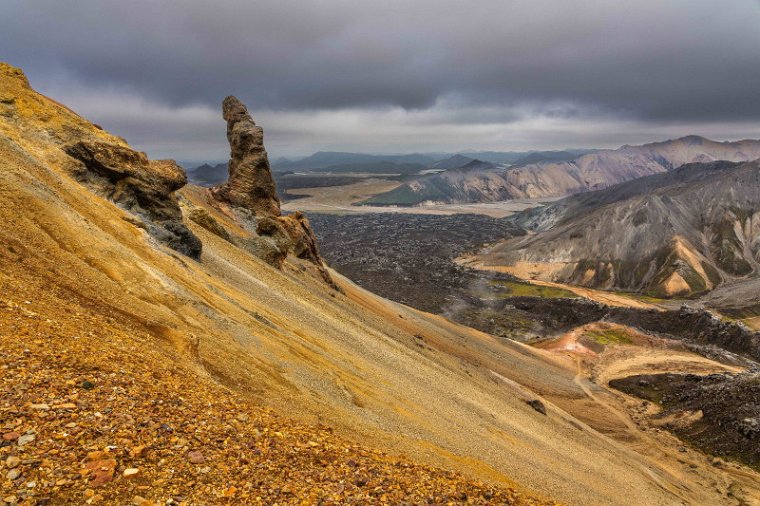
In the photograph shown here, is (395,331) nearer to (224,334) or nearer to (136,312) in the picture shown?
(224,334)

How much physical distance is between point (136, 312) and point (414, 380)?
18.9 m

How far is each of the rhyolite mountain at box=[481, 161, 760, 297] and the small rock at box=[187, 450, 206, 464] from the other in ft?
552

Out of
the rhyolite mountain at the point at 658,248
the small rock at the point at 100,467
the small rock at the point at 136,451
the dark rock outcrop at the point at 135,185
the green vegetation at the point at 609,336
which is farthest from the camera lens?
the rhyolite mountain at the point at 658,248

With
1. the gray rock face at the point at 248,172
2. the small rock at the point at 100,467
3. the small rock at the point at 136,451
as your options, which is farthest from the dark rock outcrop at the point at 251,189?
the small rock at the point at 100,467

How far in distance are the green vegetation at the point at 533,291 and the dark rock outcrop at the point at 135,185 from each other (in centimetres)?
12156

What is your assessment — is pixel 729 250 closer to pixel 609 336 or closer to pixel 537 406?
pixel 609 336

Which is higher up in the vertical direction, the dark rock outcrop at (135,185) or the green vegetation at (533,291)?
the dark rock outcrop at (135,185)

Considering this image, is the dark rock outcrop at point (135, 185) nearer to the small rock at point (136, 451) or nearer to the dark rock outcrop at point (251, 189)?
the dark rock outcrop at point (251, 189)

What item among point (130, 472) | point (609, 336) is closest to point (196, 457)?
point (130, 472)

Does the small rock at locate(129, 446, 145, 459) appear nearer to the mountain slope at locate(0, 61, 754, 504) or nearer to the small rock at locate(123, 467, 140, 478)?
the mountain slope at locate(0, 61, 754, 504)

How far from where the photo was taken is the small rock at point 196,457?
989 cm

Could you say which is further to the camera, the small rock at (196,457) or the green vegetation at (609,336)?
the green vegetation at (609,336)

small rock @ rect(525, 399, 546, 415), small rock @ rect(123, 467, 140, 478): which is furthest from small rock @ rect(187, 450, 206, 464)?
small rock @ rect(525, 399, 546, 415)

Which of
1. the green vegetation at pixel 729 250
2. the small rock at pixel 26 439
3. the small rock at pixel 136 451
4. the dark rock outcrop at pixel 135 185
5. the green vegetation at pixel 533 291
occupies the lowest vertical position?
the green vegetation at pixel 533 291
